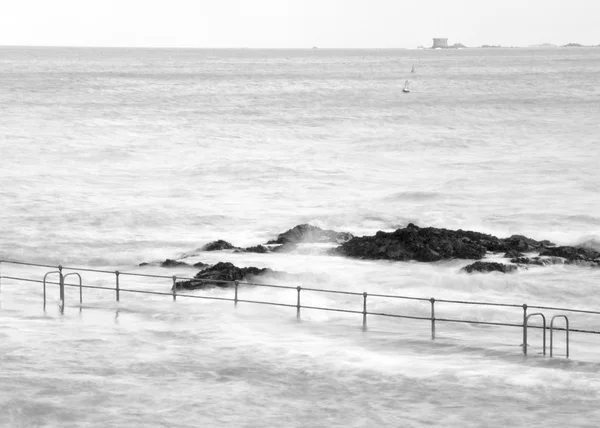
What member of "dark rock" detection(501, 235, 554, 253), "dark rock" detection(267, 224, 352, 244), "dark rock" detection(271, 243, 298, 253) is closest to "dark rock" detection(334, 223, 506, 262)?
"dark rock" detection(501, 235, 554, 253)

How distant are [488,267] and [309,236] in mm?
7355

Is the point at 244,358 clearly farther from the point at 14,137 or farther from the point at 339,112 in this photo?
the point at 339,112

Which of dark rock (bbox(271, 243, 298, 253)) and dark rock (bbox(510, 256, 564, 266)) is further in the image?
dark rock (bbox(271, 243, 298, 253))

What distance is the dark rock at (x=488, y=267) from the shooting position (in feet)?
97.1

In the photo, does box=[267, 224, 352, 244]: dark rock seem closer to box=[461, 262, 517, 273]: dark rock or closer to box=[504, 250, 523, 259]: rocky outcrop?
box=[504, 250, 523, 259]: rocky outcrop

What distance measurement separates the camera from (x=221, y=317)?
21.6 metres

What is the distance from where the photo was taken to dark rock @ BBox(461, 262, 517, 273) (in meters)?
29.6

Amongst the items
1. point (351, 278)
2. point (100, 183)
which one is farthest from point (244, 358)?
point (100, 183)

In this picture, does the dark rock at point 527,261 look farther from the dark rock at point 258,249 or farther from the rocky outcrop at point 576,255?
the dark rock at point 258,249

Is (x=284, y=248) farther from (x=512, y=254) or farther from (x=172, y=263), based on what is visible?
(x=512, y=254)

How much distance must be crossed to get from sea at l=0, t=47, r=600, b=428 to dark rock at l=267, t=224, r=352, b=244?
174cm

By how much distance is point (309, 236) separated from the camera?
3528cm

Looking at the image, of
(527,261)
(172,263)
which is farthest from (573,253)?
(172,263)

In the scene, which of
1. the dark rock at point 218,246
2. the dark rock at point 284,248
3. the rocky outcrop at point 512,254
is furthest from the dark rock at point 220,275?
the rocky outcrop at point 512,254
